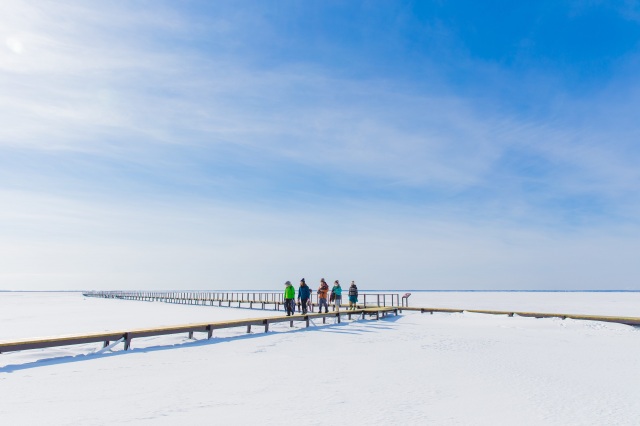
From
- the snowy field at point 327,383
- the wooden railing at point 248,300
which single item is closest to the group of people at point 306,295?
the wooden railing at point 248,300

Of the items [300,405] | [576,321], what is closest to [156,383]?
[300,405]

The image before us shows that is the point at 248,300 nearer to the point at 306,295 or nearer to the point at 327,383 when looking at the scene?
the point at 306,295

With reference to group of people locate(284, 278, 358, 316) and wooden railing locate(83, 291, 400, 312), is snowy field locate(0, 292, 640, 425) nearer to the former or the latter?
group of people locate(284, 278, 358, 316)

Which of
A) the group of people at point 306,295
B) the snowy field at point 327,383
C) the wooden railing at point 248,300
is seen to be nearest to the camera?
the snowy field at point 327,383

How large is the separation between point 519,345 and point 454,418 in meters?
8.67

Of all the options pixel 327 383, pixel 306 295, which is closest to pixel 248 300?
pixel 306 295

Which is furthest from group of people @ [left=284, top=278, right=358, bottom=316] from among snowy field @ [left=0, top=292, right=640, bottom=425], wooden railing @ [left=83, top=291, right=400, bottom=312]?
snowy field @ [left=0, top=292, right=640, bottom=425]

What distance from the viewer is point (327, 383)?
8.08 m

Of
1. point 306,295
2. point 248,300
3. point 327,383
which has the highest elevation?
point 306,295

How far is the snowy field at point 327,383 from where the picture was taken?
6.06 m

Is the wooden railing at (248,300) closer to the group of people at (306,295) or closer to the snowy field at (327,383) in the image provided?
the group of people at (306,295)

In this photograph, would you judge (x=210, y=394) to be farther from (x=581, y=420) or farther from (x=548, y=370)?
(x=548, y=370)

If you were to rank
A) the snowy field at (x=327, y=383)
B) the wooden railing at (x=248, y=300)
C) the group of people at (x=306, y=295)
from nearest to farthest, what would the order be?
1. the snowy field at (x=327, y=383)
2. the group of people at (x=306, y=295)
3. the wooden railing at (x=248, y=300)

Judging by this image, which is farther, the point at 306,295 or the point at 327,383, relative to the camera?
the point at 306,295
